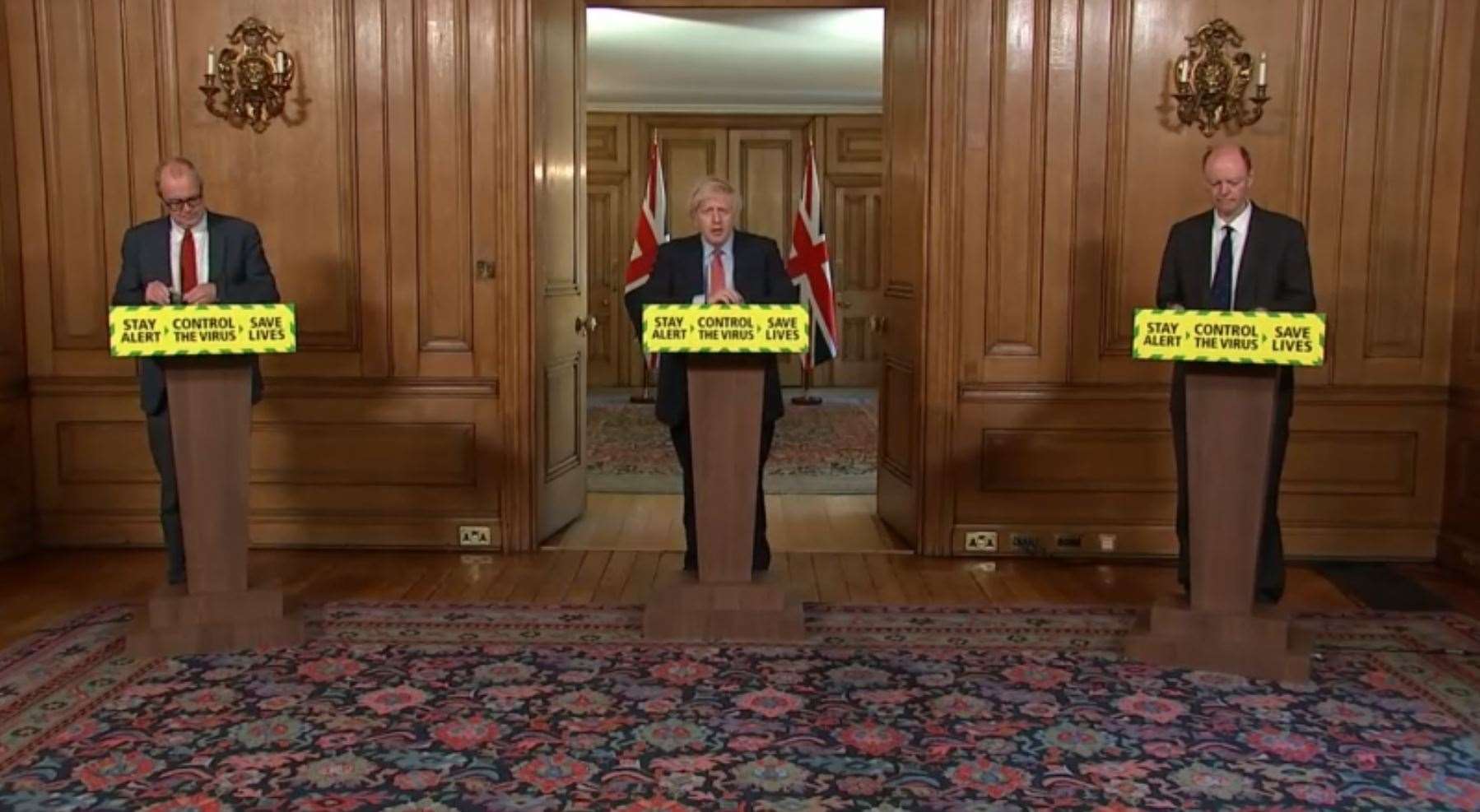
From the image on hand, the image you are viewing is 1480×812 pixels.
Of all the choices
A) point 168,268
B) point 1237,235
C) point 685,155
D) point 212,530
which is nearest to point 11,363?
point 168,268

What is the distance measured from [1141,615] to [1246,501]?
0.52 meters

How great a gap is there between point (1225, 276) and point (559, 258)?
114 inches

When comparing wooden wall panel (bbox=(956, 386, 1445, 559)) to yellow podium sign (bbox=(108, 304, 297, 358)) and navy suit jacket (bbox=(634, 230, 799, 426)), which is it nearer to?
navy suit jacket (bbox=(634, 230, 799, 426))

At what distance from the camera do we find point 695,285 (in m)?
4.35

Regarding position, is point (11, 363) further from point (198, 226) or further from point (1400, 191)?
point (1400, 191)

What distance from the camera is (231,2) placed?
5395 mm

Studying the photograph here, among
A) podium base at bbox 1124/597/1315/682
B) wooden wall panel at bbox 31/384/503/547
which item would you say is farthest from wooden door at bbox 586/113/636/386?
podium base at bbox 1124/597/1315/682

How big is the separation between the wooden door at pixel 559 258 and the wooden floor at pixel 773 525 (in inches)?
7.1

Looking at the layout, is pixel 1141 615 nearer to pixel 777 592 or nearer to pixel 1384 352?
pixel 777 592

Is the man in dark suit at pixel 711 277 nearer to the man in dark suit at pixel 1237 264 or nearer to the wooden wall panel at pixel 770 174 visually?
the man in dark suit at pixel 1237 264

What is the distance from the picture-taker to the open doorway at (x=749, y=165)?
28.5 ft

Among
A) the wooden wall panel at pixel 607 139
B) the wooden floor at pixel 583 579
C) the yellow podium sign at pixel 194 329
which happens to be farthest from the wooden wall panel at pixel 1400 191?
the wooden wall panel at pixel 607 139

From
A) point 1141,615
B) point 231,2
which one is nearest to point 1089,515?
point 1141,615

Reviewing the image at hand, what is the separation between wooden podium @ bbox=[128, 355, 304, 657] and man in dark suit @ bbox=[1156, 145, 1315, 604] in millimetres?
2913
